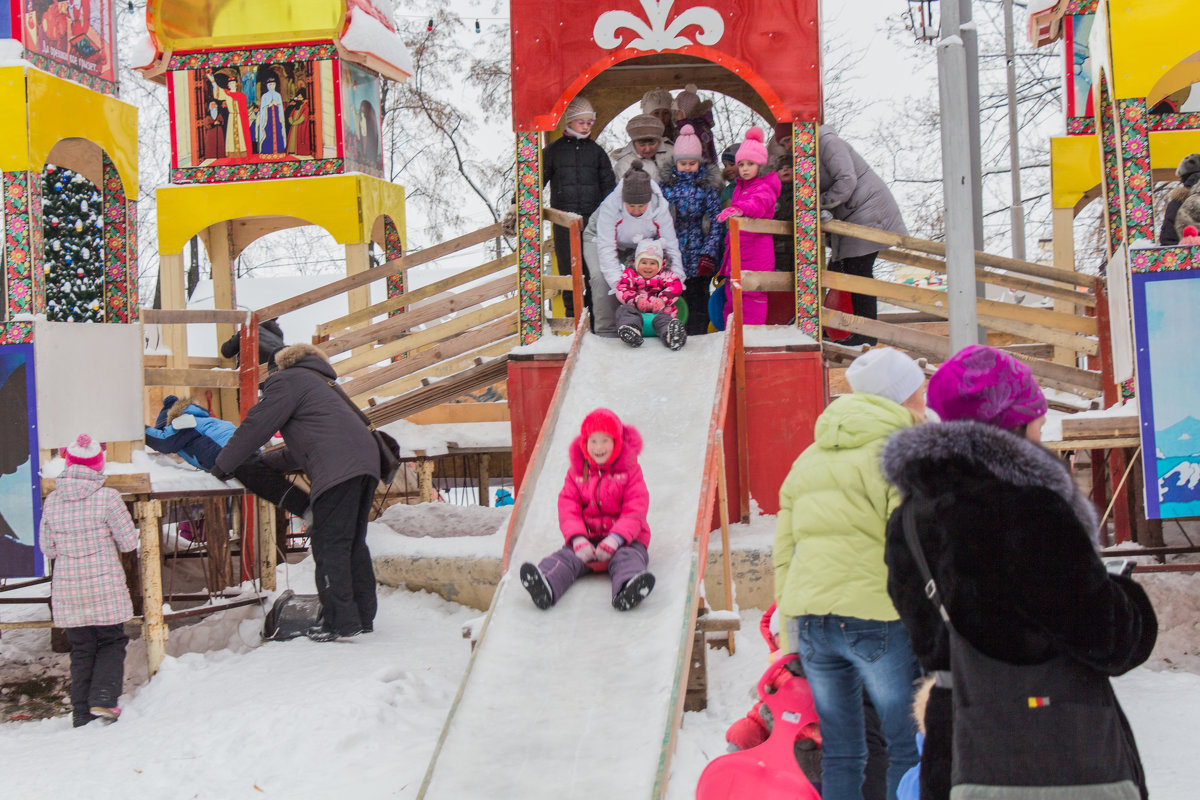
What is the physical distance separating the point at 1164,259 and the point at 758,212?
118 inches

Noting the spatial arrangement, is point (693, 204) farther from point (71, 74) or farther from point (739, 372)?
point (71, 74)

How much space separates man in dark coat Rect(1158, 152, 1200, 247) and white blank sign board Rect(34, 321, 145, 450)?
274 inches

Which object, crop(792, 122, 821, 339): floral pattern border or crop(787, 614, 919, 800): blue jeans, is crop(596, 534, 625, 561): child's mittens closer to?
crop(787, 614, 919, 800): blue jeans

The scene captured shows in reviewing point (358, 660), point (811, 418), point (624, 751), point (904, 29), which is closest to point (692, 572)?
point (624, 751)

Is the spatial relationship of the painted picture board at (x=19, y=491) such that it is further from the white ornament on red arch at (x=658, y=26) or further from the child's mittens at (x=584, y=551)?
the white ornament on red arch at (x=658, y=26)

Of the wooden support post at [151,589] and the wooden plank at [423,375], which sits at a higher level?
the wooden plank at [423,375]

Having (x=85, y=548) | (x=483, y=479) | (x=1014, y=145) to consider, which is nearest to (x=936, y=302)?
(x=483, y=479)

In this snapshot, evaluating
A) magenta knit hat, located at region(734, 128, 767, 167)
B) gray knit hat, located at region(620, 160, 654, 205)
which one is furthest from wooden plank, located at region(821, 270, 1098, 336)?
gray knit hat, located at region(620, 160, 654, 205)

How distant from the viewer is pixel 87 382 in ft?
26.2

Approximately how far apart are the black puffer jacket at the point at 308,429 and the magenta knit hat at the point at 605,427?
1866 mm

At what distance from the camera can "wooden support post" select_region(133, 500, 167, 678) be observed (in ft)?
23.1

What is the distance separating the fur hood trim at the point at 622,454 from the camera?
633 centimetres

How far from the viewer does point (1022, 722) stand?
2.47 meters

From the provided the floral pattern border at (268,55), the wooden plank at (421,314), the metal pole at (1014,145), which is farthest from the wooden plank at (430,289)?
the metal pole at (1014,145)
